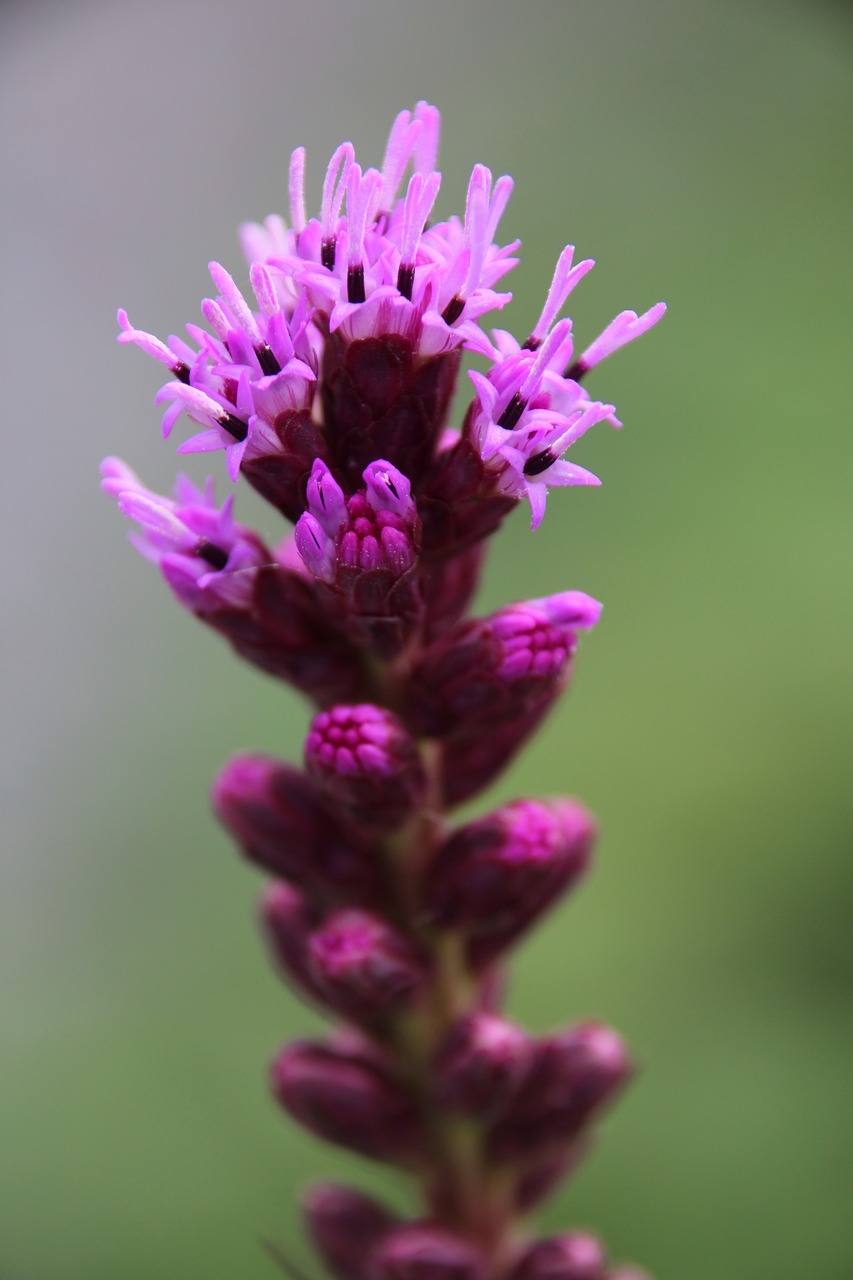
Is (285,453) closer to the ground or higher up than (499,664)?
higher up

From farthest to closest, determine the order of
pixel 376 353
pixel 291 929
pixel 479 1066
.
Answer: pixel 291 929, pixel 479 1066, pixel 376 353

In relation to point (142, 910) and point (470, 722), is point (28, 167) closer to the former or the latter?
point (142, 910)

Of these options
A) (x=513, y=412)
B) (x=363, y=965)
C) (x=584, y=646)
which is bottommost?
(x=363, y=965)

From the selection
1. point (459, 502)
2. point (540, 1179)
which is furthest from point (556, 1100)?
point (459, 502)

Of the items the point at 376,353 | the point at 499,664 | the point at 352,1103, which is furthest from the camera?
the point at 352,1103

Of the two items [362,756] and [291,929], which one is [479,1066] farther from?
[362,756]

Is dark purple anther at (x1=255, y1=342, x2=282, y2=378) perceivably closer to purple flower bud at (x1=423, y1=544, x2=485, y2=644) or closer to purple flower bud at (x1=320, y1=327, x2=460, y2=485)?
purple flower bud at (x1=320, y1=327, x2=460, y2=485)

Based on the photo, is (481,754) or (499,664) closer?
(499,664)

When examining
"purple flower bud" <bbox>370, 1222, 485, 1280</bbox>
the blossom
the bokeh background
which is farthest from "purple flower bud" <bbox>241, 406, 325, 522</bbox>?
the bokeh background
